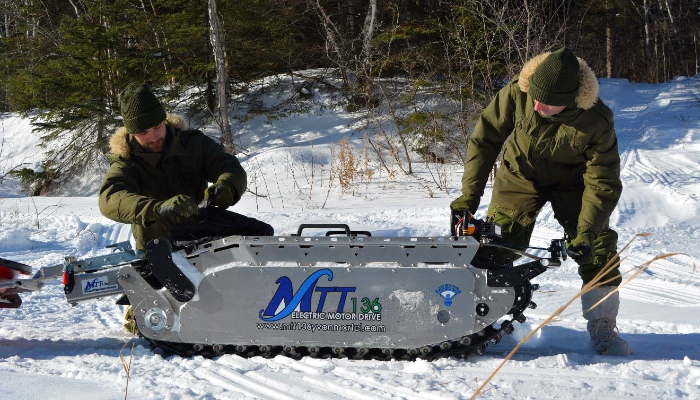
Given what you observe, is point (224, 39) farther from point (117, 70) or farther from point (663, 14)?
point (663, 14)

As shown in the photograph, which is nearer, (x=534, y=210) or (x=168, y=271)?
(x=168, y=271)

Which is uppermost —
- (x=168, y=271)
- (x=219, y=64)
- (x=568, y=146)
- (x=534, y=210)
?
(x=219, y=64)

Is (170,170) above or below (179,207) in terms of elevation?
above

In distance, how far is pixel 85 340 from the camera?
13.7ft

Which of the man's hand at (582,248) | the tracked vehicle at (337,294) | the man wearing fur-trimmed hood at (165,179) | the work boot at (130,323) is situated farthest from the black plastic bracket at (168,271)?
the man's hand at (582,248)

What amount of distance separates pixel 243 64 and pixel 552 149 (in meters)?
15.1

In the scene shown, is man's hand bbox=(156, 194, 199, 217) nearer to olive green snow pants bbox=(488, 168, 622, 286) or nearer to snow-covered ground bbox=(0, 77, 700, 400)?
snow-covered ground bbox=(0, 77, 700, 400)

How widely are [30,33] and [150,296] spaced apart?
22.8 meters

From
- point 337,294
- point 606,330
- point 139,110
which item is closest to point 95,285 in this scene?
point 139,110

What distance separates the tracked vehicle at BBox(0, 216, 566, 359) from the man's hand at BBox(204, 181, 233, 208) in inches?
12.0

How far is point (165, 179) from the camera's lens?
14.2 ft

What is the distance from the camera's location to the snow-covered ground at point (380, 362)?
10.3 feet

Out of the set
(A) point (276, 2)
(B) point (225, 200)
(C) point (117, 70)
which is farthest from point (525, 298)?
(A) point (276, 2)

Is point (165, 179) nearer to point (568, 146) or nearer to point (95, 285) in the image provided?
point (95, 285)
